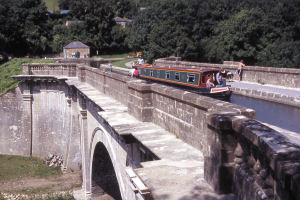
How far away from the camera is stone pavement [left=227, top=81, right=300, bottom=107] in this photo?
13.8 meters

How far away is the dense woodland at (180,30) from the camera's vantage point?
3675cm

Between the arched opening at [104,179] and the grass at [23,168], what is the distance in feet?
19.8

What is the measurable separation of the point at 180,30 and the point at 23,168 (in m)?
22.5

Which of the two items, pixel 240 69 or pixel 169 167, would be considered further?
pixel 240 69

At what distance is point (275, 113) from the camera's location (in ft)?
42.5

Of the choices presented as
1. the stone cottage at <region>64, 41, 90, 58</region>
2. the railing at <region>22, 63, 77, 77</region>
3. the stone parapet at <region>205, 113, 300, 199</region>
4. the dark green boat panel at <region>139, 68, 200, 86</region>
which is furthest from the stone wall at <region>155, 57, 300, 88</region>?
the stone cottage at <region>64, 41, 90, 58</region>

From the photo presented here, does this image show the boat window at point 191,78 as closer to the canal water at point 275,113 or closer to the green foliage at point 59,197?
the canal water at point 275,113

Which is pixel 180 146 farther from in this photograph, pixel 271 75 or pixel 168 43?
pixel 168 43

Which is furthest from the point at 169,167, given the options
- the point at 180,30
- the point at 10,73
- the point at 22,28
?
the point at 22,28

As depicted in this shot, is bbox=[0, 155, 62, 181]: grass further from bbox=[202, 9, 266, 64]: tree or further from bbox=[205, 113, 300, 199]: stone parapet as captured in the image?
bbox=[202, 9, 266, 64]: tree

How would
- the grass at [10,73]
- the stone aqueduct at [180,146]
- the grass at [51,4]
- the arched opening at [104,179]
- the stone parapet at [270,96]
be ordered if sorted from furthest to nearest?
the grass at [51,4]
the grass at [10,73]
the arched opening at [104,179]
the stone parapet at [270,96]
the stone aqueduct at [180,146]

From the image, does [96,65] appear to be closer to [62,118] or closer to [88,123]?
[62,118]

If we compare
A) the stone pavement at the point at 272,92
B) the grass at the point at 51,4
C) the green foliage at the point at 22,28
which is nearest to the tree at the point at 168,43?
the stone pavement at the point at 272,92

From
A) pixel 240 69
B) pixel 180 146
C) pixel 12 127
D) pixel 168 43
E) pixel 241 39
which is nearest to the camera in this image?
pixel 180 146
